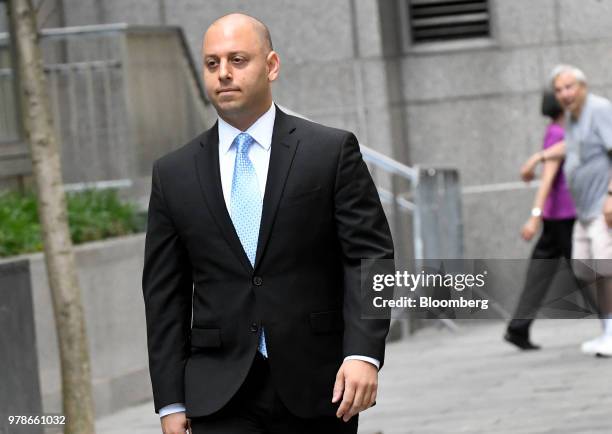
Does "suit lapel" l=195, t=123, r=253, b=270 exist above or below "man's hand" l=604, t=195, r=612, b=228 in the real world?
above

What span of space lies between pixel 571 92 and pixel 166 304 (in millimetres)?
5459

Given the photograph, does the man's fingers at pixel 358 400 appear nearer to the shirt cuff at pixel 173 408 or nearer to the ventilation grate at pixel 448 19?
the shirt cuff at pixel 173 408

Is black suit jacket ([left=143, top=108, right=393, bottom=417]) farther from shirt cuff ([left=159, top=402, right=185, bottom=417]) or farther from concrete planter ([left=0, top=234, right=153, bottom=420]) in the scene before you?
concrete planter ([left=0, top=234, right=153, bottom=420])

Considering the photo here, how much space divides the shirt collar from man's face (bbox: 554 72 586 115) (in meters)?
5.24

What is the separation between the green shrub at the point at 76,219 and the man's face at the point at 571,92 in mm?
3086

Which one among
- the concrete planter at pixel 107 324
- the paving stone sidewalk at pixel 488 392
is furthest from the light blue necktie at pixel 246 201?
the concrete planter at pixel 107 324

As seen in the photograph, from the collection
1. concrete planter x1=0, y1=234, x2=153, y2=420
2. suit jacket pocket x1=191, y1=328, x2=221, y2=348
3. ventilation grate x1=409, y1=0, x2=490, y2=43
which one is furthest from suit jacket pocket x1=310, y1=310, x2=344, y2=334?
ventilation grate x1=409, y1=0, x2=490, y2=43

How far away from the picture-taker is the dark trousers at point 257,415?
4.00m

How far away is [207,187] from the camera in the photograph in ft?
13.5

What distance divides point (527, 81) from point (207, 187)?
9.81 metres

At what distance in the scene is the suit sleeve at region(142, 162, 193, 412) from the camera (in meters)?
4.10

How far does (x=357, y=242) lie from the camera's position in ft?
13.2

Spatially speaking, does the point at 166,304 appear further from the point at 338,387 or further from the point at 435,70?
the point at 435,70

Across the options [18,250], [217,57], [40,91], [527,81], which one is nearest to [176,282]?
[217,57]
